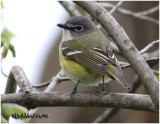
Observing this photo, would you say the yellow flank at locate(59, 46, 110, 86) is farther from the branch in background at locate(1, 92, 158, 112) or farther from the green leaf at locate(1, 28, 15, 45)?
the green leaf at locate(1, 28, 15, 45)

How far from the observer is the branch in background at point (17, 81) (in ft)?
12.5

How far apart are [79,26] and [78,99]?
69.7 inches

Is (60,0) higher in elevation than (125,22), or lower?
higher

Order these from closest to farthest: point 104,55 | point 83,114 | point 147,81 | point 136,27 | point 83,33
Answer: point 147,81 → point 104,55 → point 83,33 → point 83,114 → point 136,27

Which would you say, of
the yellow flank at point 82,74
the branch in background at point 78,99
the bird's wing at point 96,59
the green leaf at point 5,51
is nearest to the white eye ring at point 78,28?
the bird's wing at point 96,59

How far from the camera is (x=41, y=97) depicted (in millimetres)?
3609

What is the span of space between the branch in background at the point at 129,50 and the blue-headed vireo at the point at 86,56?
93 cm

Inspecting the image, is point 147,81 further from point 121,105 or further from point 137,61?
point 121,105

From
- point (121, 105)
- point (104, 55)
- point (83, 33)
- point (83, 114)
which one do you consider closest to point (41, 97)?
point (121, 105)

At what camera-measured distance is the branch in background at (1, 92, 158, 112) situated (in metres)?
3.43

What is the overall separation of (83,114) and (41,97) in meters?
3.86

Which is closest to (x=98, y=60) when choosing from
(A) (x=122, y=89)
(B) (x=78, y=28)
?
(B) (x=78, y=28)

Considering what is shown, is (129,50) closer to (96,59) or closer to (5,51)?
(96,59)

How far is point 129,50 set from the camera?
9.34 ft
